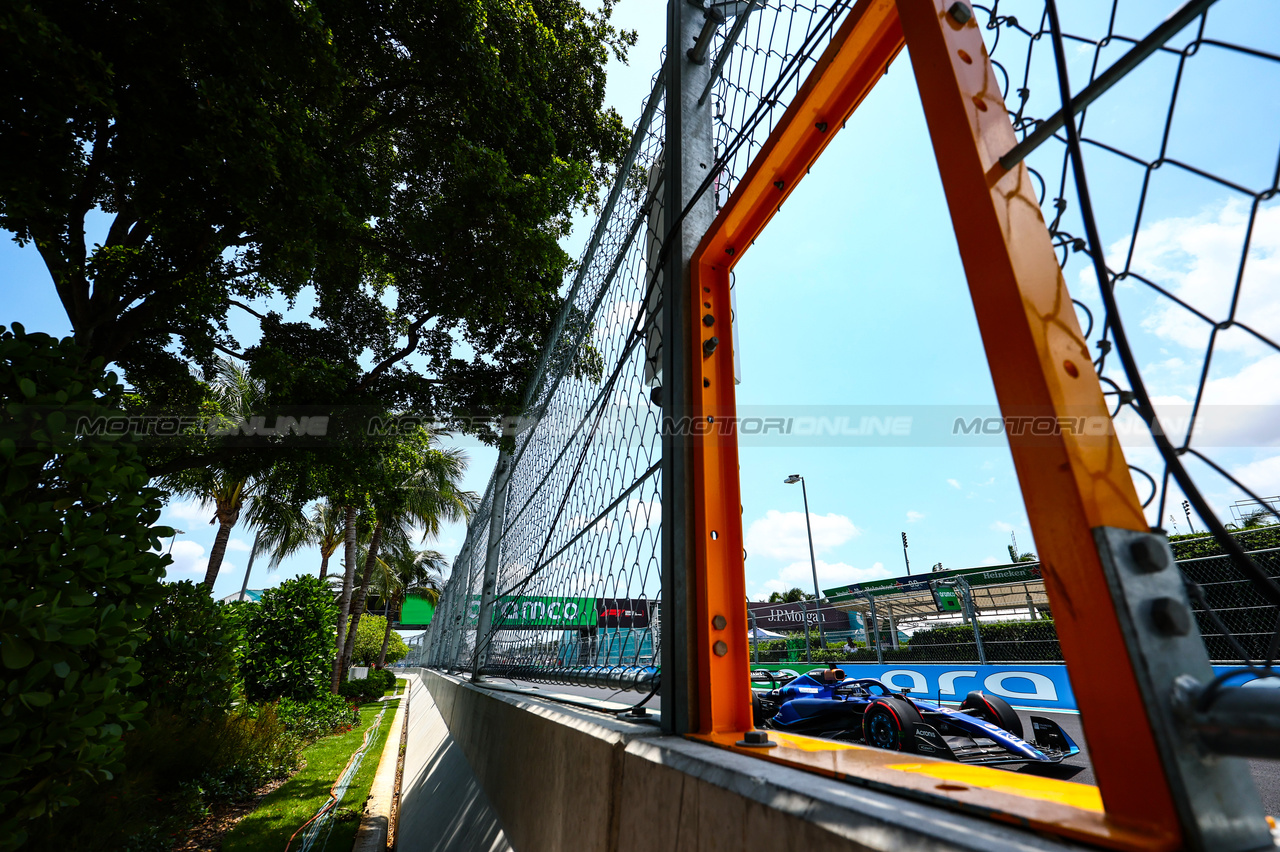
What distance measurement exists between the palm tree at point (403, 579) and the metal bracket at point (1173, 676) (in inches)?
1380

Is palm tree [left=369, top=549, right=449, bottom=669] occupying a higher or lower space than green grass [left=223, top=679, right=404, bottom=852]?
higher

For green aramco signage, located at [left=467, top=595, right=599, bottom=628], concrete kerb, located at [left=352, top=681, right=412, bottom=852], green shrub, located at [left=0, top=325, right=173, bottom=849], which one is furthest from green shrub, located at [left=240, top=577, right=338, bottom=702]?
green shrub, located at [left=0, top=325, right=173, bottom=849]

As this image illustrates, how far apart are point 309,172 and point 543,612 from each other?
12.5 feet

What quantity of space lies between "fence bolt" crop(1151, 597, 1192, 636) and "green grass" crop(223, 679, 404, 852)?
555cm

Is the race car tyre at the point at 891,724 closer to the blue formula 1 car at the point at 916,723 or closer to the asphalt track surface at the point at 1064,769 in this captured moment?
the blue formula 1 car at the point at 916,723

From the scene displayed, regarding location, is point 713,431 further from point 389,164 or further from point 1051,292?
point 389,164

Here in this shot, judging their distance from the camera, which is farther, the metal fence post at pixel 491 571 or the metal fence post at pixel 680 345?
the metal fence post at pixel 491 571

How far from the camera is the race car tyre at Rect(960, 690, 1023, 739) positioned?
480 centimetres

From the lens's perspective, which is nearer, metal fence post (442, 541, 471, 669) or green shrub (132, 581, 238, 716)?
green shrub (132, 581, 238, 716)

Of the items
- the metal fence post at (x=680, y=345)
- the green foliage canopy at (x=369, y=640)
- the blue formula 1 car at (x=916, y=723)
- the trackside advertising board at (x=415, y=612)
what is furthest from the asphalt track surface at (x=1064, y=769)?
the trackside advertising board at (x=415, y=612)

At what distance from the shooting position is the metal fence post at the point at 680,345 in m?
1.73

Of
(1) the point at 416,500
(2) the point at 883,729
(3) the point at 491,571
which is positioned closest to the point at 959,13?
(2) the point at 883,729

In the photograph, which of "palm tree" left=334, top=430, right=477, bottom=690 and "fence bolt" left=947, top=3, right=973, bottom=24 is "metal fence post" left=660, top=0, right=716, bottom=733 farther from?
"palm tree" left=334, top=430, right=477, bottom=690

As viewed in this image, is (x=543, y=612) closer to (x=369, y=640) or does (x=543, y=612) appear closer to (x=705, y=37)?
(x=705, y=37)
